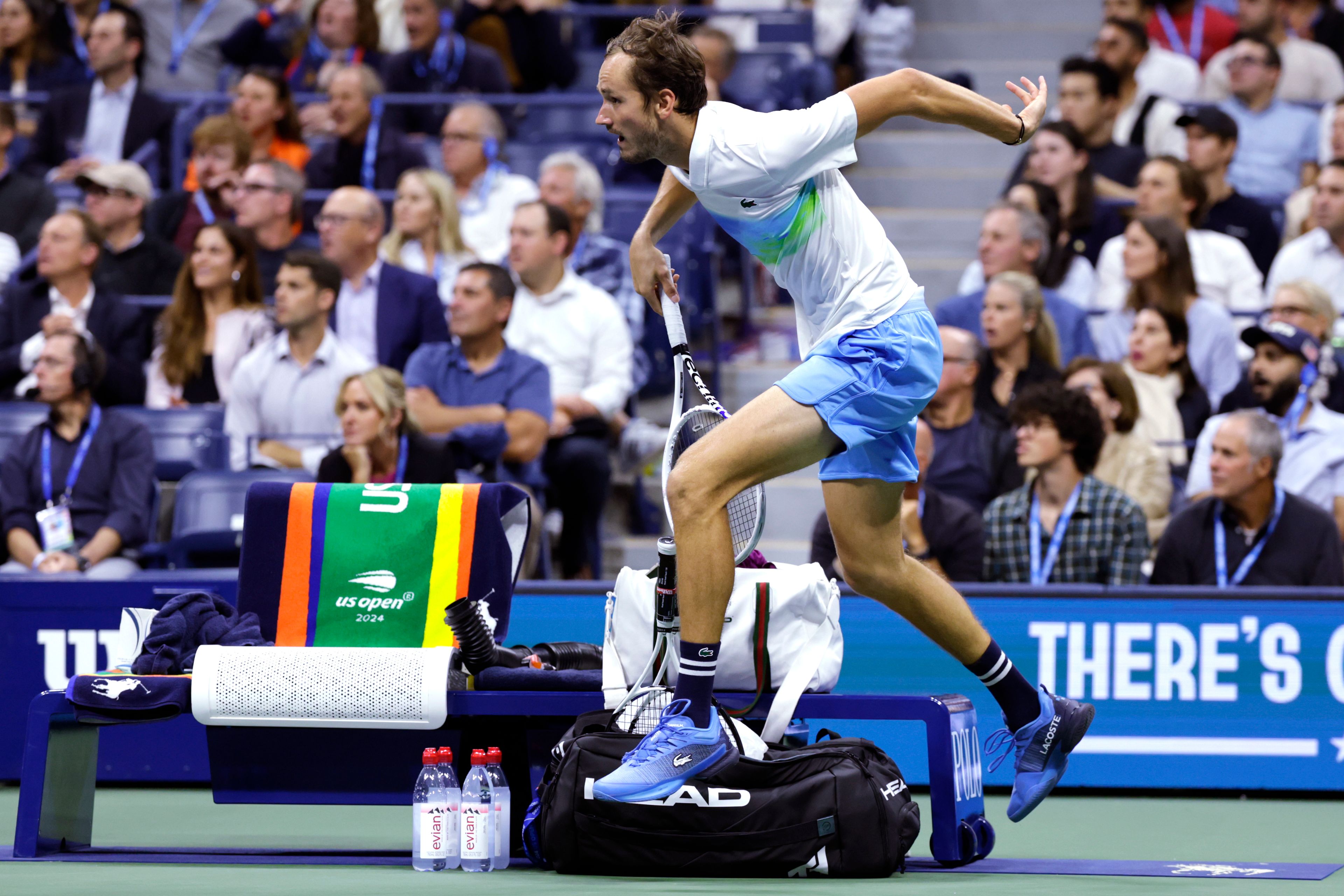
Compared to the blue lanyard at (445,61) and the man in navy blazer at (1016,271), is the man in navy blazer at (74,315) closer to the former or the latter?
the blue lanyard at (445,61)

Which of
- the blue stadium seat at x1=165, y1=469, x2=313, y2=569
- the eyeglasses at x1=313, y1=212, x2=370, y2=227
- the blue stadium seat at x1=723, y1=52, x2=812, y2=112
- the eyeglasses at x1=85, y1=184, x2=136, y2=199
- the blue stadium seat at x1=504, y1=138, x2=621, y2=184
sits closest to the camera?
the blue stadium seat at x1=165, y1=469, x2=313, y2=569

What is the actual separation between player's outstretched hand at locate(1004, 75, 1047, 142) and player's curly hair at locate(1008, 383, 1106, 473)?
2.56 m

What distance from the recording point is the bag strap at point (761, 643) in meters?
4.44

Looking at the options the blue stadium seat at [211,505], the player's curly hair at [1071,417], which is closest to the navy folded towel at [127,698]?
the blue stadium seat at [211,505]

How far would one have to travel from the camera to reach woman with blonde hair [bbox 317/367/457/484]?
716 cm

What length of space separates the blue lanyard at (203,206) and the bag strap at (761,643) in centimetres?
625

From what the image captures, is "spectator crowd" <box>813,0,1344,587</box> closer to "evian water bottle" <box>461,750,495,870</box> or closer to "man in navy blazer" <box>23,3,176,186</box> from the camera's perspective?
"evian water bottle" <box>461,750,495,870</box>

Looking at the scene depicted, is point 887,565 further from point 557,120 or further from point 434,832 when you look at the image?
point 557,120

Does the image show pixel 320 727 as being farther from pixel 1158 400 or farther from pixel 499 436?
pixel 1158 400

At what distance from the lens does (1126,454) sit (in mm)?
7395

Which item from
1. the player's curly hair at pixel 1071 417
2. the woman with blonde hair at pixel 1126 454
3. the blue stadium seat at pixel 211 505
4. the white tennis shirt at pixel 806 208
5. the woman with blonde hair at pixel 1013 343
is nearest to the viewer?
the white tennis shirt at pixel 806 208

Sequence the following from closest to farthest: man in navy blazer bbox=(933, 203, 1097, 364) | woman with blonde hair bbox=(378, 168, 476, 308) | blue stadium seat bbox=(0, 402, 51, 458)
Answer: blue stadium seat bbox=(0, 402, 51, 458), man in navy blazer bbox=(933, 203, 1097, 364), woman with blonde hair bbox=(378, 168, 476, 308)

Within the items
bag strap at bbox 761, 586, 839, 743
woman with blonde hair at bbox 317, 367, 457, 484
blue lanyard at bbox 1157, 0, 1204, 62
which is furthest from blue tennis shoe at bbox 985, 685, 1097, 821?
blue lanyard at bbox 1157, 0, 1204, 62

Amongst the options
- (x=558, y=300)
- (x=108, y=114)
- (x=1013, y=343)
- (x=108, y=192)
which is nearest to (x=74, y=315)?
(x=108, y=192)
